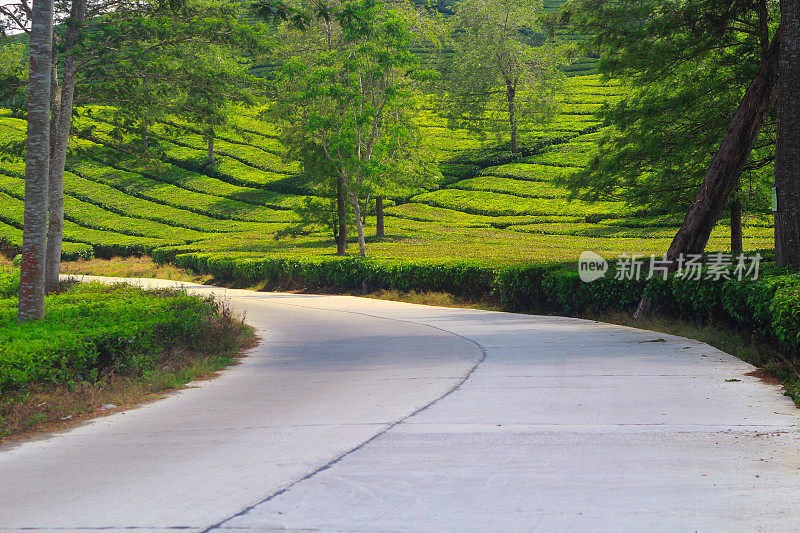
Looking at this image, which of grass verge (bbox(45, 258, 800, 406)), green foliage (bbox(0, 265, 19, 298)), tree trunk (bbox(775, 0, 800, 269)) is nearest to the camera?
grass verge (bbox(45, 258, 800, 406))

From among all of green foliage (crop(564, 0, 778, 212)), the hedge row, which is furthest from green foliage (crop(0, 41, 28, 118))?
green foliage (crop(564, 0, 778, 212))

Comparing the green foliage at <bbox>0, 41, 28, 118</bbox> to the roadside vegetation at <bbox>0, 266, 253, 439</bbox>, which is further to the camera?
the green foliage at <bbox>0, 41, 28, 118</bbox>

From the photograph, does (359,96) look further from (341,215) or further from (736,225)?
(736,225)

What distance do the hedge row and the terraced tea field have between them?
3654 millimetres

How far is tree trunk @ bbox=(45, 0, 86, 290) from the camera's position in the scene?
18875 mm

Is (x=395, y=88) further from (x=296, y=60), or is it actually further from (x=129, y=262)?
(x=129, y=262)

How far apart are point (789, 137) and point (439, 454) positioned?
32.8ft

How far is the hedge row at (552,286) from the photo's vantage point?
10719mm

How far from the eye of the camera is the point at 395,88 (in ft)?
115

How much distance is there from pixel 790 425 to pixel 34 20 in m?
11.1

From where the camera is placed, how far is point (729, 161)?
16875 mm

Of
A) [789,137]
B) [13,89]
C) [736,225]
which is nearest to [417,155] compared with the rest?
[736,225]

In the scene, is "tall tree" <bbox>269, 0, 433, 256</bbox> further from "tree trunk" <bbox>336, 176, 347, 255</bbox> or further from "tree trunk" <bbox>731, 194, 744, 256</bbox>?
"tree trunk" <bbox>731, 194, 744, 256</bbox>

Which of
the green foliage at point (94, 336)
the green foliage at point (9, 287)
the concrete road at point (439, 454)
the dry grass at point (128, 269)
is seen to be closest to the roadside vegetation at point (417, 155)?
the dry grass at point (128, 269)
